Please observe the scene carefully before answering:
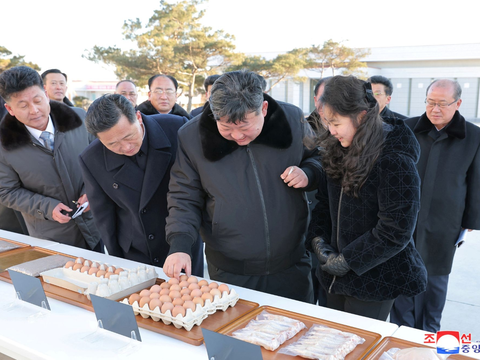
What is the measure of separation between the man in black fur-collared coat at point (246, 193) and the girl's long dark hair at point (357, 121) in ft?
0.76

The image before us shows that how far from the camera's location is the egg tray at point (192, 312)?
1.14 metres

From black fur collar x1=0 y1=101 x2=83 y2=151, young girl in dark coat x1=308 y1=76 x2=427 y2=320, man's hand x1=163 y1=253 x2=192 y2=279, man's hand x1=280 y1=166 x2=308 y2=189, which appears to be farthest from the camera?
black fur collar x1=0 y1=101 x2=83 y2=151

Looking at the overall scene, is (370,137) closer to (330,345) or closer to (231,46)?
(330,345)

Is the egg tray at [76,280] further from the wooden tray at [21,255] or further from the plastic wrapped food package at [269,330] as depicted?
the plastic wrapped food package at [269,330]

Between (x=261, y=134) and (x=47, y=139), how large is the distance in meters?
1.22

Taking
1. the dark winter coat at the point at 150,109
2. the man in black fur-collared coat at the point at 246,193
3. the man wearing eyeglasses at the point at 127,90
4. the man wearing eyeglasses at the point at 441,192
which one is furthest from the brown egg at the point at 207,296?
the man wearing eyeglasses at the point at 127,90

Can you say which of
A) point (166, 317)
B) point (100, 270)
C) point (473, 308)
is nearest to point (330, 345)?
point (166, 317)

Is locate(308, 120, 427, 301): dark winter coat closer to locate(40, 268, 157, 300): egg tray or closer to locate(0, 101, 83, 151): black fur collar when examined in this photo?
locate(40, 268, 157, 300): egg tray

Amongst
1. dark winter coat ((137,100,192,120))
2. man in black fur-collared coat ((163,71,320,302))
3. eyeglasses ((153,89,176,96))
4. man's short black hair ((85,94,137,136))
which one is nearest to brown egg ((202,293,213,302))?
man in black fur-collared coat ((163,71,320,302))

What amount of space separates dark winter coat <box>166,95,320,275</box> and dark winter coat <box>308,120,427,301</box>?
0.20 m

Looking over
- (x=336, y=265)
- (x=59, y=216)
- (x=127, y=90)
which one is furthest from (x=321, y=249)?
(x=127, y=90)

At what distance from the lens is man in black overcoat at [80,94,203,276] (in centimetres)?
176

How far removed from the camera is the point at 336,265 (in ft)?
4.57

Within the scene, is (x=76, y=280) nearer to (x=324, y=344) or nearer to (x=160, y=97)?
(x=324, y=344)
